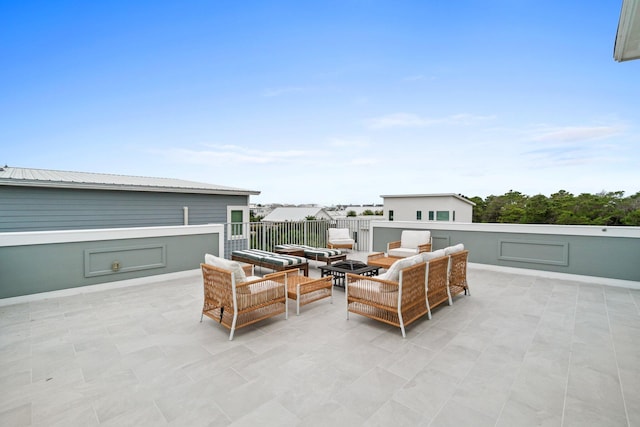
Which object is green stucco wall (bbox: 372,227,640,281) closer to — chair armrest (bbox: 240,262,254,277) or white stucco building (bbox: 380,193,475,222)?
chair armrest (bbox: 240,262,254,277)

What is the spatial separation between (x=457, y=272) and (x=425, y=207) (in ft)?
43.2

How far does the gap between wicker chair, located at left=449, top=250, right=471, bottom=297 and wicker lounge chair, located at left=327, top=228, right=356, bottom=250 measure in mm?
4167

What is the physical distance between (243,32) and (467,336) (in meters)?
8.74

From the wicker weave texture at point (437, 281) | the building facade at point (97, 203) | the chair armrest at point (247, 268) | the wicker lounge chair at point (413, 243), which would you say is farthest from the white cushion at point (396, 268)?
the building facade at point (97, 203)

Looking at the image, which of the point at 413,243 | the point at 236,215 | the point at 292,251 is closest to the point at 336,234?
the point at 292,251

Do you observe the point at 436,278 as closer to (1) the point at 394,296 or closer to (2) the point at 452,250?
(2) the point at 452,250

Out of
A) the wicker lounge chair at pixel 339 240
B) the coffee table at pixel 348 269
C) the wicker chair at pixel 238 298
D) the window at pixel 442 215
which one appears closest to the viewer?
the wicker chair at pixel 238 298

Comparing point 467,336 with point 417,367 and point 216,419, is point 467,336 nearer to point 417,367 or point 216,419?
point 417,367

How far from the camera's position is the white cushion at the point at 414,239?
7.16 metres

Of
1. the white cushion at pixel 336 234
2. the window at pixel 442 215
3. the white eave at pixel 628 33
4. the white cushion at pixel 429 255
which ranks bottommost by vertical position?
the white cushion at pixel 336 234

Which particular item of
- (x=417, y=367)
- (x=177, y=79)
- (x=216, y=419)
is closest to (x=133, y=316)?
(x=216, y=419)

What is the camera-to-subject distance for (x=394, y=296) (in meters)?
3.21

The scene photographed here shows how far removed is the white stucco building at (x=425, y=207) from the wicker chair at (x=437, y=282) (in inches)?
525

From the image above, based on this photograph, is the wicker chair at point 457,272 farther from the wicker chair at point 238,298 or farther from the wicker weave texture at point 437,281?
the wicker chair at point 238,298
